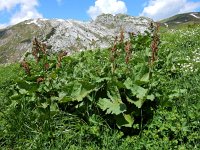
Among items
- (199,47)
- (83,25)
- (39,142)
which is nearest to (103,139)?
(39,142)

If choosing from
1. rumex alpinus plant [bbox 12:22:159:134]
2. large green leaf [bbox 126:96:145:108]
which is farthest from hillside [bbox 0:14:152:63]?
large green leaf [bbox 126:96:145:108]

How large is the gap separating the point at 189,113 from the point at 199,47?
6940 mm

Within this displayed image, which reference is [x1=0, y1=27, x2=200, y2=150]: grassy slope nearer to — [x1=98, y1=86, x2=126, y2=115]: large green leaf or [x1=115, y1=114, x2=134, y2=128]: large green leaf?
[x1=115, y1=114, x2=134, y2=128]: large green leaf

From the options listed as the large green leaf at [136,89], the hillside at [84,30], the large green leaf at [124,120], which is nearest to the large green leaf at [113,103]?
the large green leaf at [124,120]

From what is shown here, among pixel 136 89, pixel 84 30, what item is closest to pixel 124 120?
pixel 136 89

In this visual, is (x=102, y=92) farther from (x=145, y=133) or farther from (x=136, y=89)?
(x=145, y=133)

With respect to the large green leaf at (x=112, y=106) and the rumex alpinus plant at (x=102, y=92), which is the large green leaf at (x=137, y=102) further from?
the large green leaf at (x=112, y=106)

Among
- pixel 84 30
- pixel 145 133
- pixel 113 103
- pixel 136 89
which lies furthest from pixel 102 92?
pixel 84 30

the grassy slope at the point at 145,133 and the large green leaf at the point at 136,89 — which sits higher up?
the large green leaf at the point at 136,89

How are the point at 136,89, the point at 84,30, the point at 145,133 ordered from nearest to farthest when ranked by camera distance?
the point at 145,133 < the point at 136,89 < the point at 84,30

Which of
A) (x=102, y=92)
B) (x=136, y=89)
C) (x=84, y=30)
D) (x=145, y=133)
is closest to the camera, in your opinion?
(x=145, y=133)

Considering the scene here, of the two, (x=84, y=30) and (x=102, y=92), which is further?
(x=84, y=30)

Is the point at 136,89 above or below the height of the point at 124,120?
above

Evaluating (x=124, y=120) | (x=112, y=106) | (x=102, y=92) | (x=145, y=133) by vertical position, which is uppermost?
(x=102, y=92)
